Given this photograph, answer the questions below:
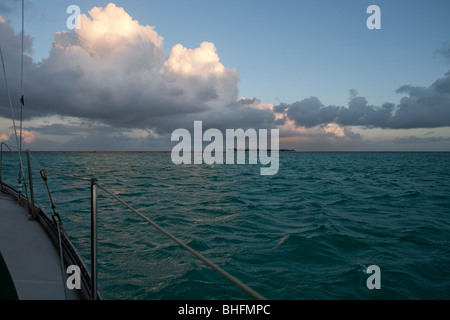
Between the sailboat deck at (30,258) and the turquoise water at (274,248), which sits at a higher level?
the sailboat deck at (30,258)

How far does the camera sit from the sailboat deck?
2.95 m

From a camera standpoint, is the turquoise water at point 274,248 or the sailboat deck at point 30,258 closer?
the sailboat deck at point 30,258

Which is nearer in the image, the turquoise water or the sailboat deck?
the sailboat deck

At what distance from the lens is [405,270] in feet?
17.0

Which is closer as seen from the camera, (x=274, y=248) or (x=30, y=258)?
(x=30, y=258)

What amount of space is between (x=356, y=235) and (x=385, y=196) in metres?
8.05

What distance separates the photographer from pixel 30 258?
12.3 feet

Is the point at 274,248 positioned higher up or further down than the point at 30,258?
further down

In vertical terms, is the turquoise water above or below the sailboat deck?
below

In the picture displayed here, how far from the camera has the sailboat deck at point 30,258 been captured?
295 cm
